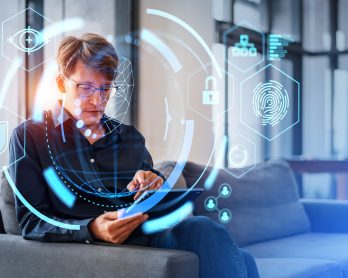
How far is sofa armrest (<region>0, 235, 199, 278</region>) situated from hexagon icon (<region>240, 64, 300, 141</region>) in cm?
43

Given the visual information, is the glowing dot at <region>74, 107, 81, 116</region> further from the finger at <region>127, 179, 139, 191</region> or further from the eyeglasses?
the finger at <region>127, 179, 139, 191</region>

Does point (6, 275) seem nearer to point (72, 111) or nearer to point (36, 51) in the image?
point (72, 111)

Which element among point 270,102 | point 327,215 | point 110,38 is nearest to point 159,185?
point 270,102

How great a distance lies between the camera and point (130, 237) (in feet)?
5.26

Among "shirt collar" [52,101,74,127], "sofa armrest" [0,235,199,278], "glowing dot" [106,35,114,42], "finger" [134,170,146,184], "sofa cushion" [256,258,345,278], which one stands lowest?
"sofa cushion" [256,258,345,278]

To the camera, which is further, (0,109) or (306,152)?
(0,109)

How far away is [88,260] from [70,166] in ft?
0.95

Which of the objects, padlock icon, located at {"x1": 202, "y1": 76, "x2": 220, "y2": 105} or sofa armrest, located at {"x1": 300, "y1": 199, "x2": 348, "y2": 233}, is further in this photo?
sofa armrest, located at {"x1": 300, "y1": 199, "x2": 348, "y2": 233}

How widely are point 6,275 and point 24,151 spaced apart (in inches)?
12.2

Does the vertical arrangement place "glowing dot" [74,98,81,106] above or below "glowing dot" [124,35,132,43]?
below

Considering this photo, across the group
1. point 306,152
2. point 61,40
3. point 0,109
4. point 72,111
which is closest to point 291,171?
point 306,152

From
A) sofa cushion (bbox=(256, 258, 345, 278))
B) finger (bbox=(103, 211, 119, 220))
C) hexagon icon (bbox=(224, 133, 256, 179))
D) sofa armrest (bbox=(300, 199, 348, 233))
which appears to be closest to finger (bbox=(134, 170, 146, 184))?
finger (bbox=(103, 211, 119, 220))

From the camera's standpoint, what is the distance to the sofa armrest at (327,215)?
1.88m

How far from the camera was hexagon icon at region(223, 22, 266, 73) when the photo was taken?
1.74m
